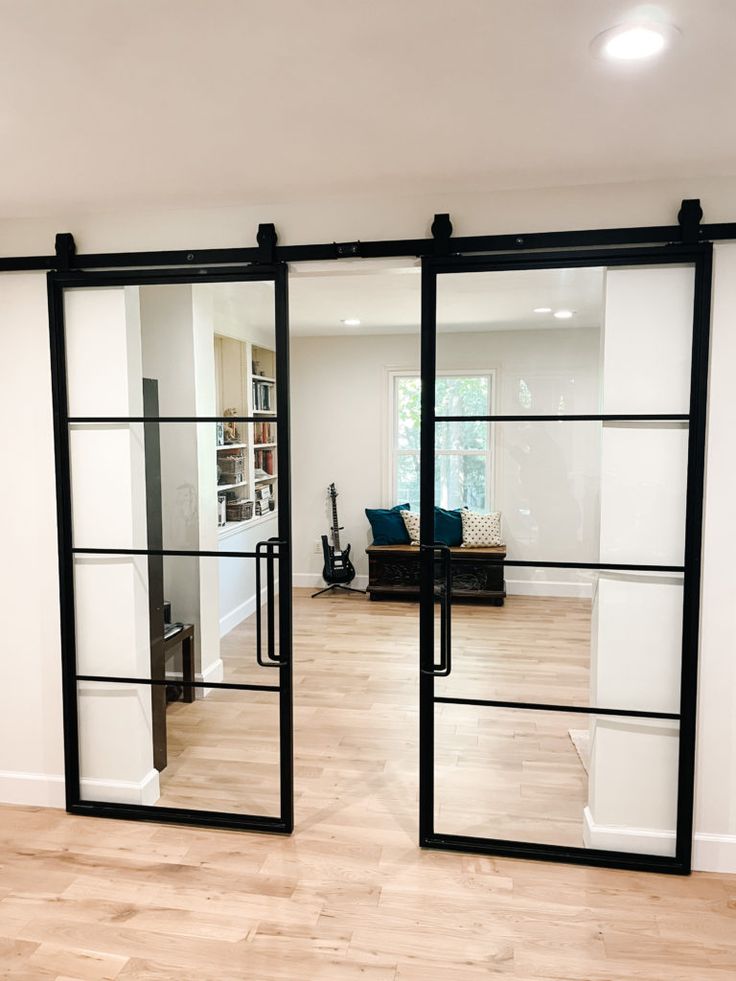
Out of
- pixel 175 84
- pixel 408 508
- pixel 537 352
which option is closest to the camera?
pixel 175 84

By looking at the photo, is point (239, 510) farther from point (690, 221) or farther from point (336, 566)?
point (336, 566)

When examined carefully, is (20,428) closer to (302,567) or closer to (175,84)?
(175,84)

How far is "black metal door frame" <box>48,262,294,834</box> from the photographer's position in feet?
8.78

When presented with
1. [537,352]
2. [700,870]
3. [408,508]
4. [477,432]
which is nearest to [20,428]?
[477,432]

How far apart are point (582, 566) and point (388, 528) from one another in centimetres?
419

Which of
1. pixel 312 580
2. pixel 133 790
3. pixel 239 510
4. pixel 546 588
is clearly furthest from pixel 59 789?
pixel 312 580

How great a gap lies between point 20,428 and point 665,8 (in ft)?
8.44

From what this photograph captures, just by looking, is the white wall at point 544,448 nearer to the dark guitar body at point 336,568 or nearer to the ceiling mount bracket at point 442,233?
the ceiling mount bracket at point 442,233

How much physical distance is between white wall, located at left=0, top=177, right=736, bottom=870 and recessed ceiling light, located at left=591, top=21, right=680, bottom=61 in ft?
2.77

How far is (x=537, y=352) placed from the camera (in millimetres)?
2533

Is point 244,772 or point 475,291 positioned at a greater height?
point 475,291

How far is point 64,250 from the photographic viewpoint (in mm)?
2744

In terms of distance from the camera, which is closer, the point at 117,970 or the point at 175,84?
the point at 175,84

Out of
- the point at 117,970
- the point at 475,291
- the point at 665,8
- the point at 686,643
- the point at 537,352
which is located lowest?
the point at 117,970
